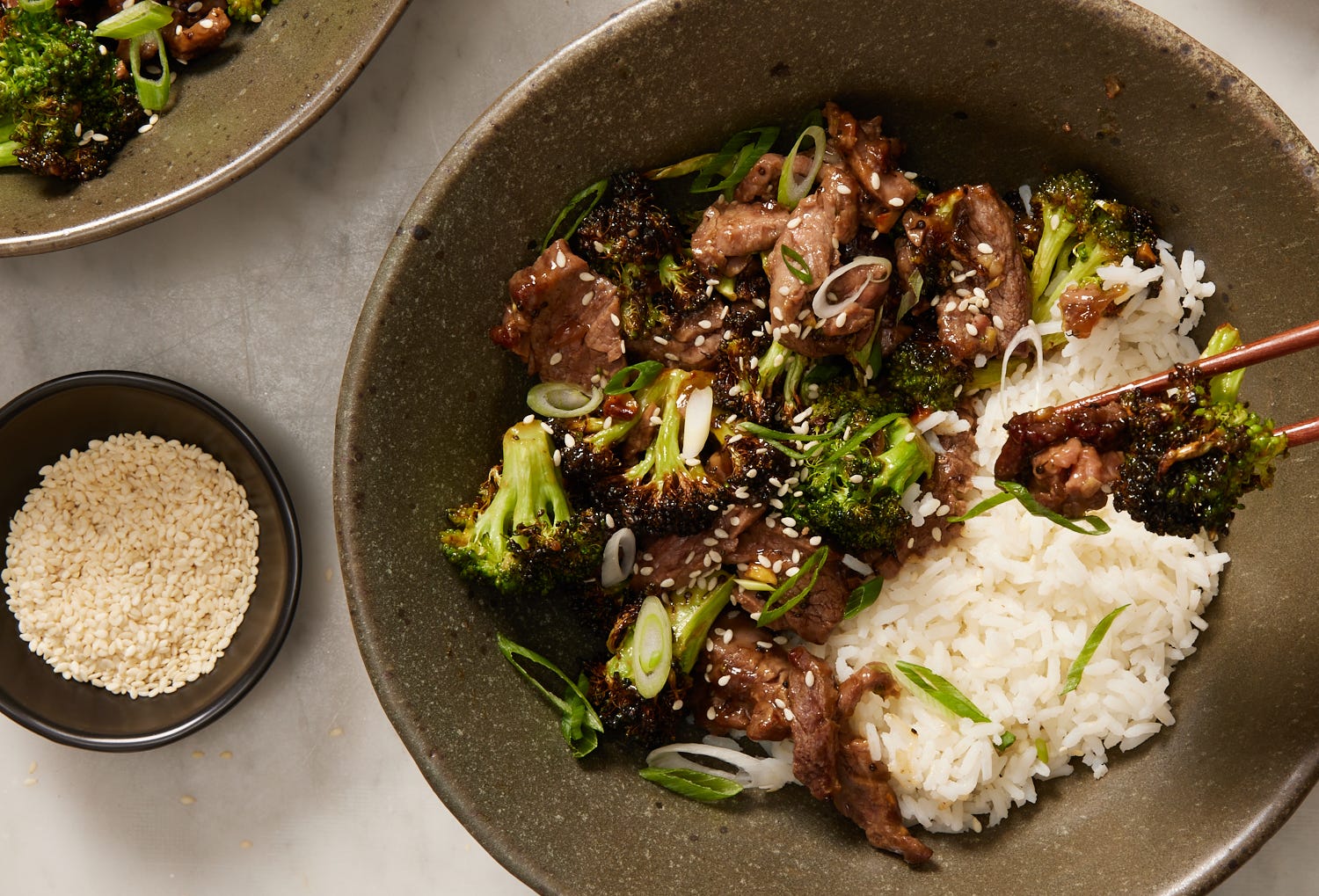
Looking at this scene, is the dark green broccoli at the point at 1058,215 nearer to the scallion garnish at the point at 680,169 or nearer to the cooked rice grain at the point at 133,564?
the scallion garnish at the point at 680,169

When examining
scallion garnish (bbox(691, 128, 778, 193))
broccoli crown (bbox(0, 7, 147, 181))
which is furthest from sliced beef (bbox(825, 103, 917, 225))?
broccoli crown (bbox(0, 7, 147, 181))

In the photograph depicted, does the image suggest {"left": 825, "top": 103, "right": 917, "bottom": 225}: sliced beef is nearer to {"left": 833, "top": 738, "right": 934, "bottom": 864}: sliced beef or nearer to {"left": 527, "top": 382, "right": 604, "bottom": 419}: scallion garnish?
{"left": 527, "top": 382, "right": 604, "bottom": 419}: scallion garnish

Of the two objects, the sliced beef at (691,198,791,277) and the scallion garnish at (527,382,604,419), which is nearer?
the sliced beef at (691,198,791,277)

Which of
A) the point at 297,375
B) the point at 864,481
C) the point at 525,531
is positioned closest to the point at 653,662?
the point at 525,531

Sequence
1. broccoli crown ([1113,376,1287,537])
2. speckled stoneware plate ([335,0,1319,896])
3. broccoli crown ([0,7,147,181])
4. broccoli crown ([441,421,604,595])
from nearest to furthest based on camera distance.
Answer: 1. broccoli crown ([1113,376,1287,537])
2. speckled stoneware plate ([335,0,1319,896])
3. broccoli crown ([441,421,604,595])
4. broccoli crown ([0,7,147,181])

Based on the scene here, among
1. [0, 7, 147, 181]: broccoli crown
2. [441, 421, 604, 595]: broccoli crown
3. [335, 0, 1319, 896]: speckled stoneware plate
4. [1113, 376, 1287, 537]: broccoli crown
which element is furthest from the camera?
[0, 7, 147, 181]: broccoli crown

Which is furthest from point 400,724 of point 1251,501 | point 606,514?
point 1251,501
